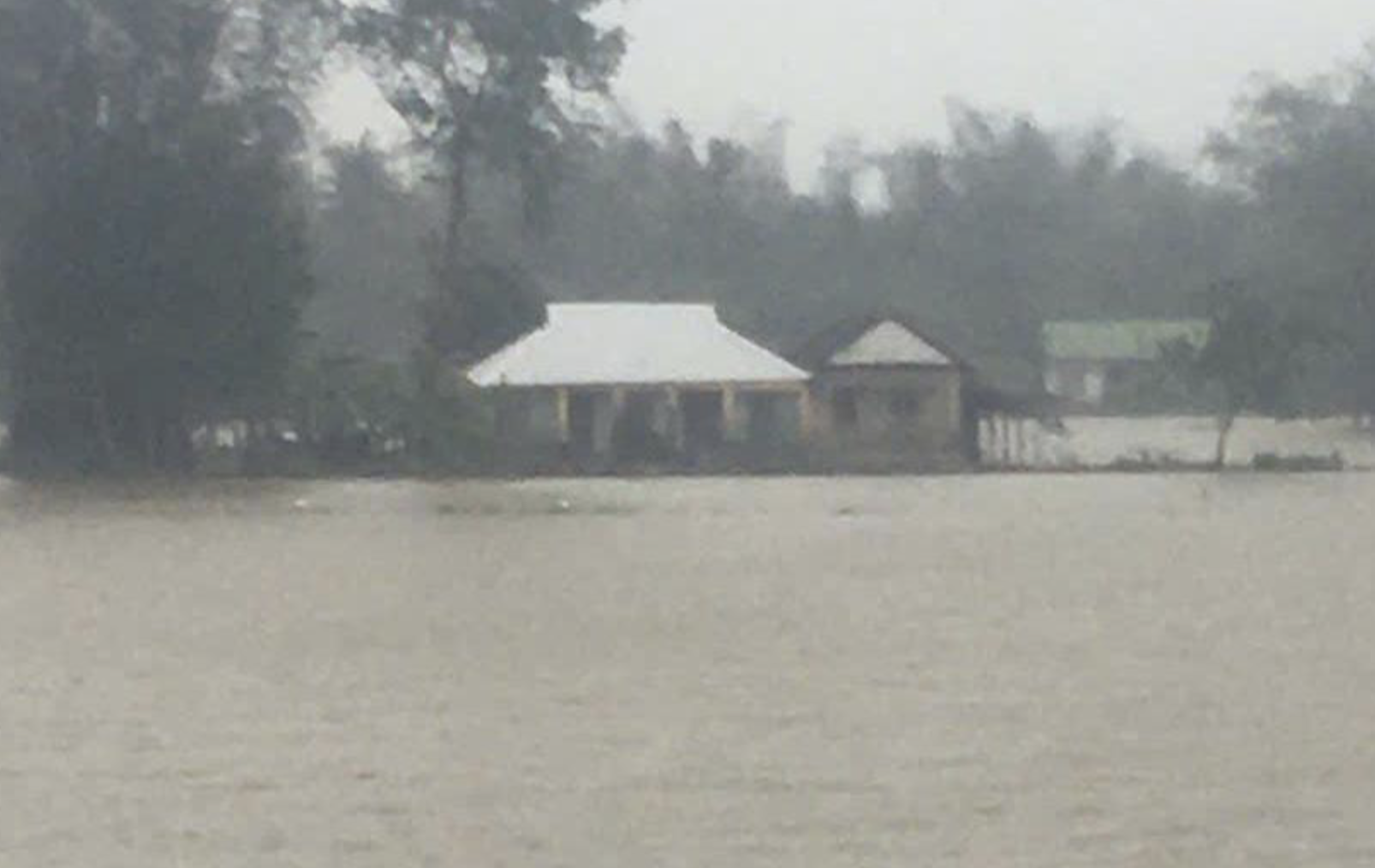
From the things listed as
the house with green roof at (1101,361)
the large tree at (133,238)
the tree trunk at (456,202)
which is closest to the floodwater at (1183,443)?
the house with green roof at (1101,361)

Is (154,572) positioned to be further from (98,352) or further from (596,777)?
(98,352)

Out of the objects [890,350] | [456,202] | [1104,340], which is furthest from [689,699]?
[1104,340]

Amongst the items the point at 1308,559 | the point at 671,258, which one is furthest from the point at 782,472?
the point at 671,258

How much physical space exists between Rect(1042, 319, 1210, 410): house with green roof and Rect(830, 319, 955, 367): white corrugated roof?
93.6ft

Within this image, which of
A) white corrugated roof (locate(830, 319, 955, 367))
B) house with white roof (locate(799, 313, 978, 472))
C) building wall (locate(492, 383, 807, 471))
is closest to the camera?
building wall (locate(492, 383, 807, 471))

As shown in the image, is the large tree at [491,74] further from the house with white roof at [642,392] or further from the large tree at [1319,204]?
the large tree at [1319,204]

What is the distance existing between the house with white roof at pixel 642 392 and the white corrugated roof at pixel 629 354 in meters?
0.03

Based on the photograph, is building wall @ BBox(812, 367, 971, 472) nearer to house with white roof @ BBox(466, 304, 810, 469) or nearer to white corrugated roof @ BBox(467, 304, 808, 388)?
house with white roof @ BBox(466, 304, 810, 469)

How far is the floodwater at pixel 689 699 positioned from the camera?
15195mm

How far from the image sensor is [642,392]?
5994 cm

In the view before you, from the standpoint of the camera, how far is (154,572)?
32.3 meters

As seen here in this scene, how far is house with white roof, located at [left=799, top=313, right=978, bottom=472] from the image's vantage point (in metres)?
60.5

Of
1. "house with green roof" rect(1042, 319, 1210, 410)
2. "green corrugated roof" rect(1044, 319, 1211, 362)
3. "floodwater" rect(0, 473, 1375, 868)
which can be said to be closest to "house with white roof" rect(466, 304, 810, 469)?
"floodwater" rect(0, 473, 1375, 868)

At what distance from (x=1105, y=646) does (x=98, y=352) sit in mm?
30862
